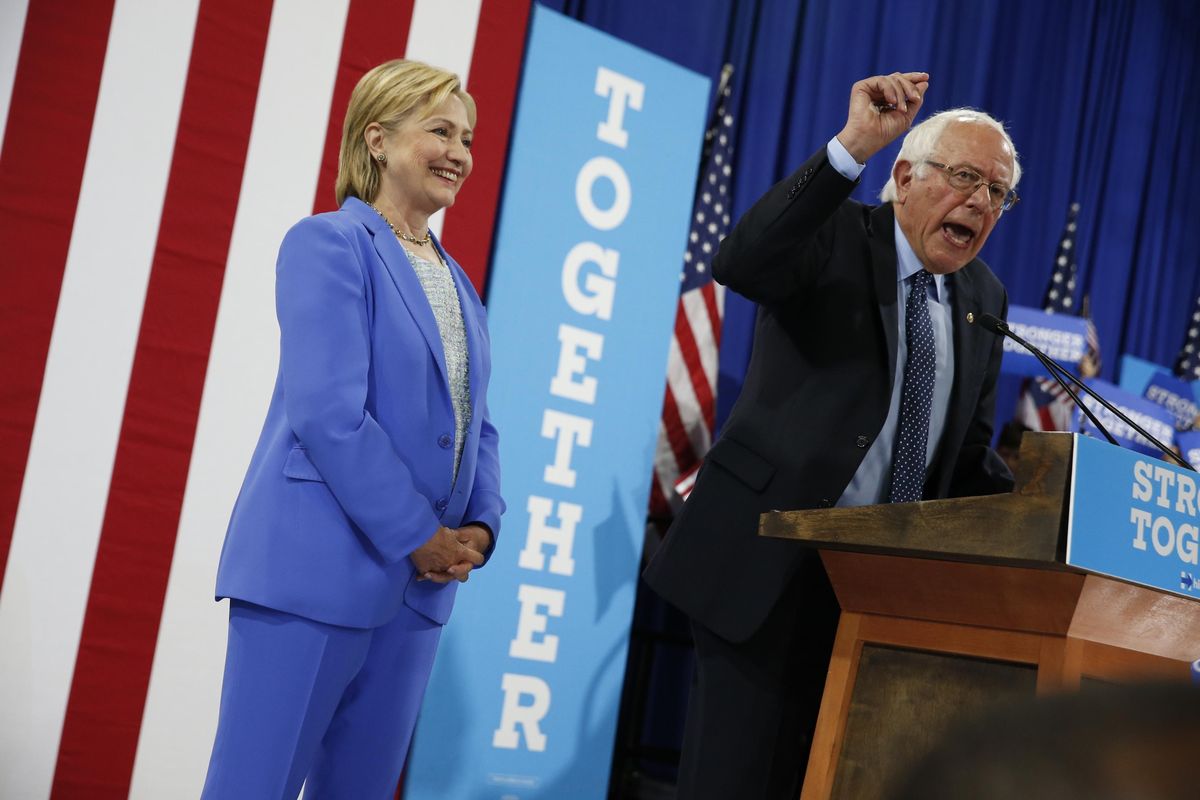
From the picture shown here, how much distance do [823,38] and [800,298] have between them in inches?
130

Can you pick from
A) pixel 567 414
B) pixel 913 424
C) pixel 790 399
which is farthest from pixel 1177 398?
pixel 790 399

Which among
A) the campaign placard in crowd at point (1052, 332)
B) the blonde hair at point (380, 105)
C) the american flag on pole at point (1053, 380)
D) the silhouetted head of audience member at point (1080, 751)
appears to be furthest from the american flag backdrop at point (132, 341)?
the american flag on pole at point (1053, 380)

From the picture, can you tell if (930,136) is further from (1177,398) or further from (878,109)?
(1177,398)

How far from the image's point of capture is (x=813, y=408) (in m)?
1.86

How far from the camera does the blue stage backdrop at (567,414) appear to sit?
310cm

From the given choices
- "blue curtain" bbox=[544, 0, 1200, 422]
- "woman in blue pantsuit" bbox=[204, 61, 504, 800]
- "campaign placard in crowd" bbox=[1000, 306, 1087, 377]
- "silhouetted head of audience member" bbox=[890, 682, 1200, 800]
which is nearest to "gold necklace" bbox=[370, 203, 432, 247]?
"woman in blue pantsuit" bbox=[204, 61, 504, 800]

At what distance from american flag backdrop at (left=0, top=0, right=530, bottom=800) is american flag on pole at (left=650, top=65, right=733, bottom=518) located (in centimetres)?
153

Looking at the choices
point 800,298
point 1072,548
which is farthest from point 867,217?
point 1072,548

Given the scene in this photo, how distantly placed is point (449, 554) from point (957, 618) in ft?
2.38

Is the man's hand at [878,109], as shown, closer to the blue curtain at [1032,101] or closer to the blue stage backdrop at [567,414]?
the blue stage backdrop at [567,414]

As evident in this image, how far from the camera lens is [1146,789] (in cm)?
29

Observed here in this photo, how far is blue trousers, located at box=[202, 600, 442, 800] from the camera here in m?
1.62

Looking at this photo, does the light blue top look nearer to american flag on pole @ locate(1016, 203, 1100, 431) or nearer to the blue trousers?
the blue trousers

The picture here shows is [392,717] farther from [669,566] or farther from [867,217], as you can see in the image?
[867,217]
